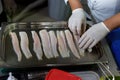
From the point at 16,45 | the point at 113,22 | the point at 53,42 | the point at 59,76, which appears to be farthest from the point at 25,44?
the point at 113,22

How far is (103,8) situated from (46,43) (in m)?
0.47

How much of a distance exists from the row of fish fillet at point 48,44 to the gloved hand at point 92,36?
48 millimetres

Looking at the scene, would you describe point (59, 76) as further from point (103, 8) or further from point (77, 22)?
point (103, 8)

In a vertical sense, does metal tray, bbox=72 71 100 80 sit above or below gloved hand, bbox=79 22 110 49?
below

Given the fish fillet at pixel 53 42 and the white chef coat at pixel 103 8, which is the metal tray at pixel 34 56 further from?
the white chef coat at pixel 103 8

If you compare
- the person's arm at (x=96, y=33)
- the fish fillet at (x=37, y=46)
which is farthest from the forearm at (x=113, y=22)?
the fish fillet at (x=37, y=46)

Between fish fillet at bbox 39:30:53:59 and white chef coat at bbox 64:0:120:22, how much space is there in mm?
397

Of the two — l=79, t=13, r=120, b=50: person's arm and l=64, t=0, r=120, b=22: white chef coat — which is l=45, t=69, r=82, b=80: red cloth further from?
l=64, t=0, r=120, b=22: white chef coat

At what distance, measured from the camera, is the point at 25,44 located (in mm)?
1163

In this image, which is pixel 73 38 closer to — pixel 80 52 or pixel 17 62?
pixel 80 52

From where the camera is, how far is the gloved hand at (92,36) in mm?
1185

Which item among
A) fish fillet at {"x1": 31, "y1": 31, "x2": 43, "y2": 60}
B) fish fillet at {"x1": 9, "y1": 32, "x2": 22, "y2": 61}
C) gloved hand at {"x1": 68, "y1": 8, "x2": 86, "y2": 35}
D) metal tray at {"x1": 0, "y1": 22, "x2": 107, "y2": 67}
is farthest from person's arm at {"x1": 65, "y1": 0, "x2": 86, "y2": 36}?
fish fillet at {"x1": 9, "y1": 32, "x2": 22, "y2": 61}

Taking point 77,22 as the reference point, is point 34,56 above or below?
below

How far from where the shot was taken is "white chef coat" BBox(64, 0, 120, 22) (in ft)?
4.54
